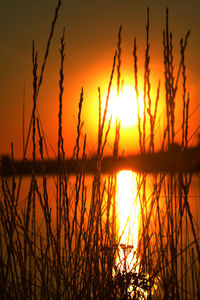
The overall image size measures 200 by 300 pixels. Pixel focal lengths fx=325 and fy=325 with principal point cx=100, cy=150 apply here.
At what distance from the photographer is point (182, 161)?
3.31 ft

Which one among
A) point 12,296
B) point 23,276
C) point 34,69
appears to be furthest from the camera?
point 12,296

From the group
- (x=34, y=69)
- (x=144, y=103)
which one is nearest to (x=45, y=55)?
(x=34, y=69)

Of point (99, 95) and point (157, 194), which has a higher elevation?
point (99, 95)

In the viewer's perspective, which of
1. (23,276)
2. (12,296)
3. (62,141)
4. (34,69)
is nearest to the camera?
(34,69)

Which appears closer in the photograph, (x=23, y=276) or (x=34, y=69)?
(x=34, y=69)

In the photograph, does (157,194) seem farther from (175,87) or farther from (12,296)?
(12,296)

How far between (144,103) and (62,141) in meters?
0.38

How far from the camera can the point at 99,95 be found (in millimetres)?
1117

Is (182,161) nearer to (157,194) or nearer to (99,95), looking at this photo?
(157,194)

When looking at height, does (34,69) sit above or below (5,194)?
above

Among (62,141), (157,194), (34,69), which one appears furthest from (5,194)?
(157,194)

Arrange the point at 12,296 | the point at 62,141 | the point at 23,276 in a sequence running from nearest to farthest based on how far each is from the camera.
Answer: the point at 62,141 < the point at 23,276 < the point at 12,296

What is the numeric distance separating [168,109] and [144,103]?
4.3 inches

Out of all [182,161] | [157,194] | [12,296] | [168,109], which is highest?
[168,109]
